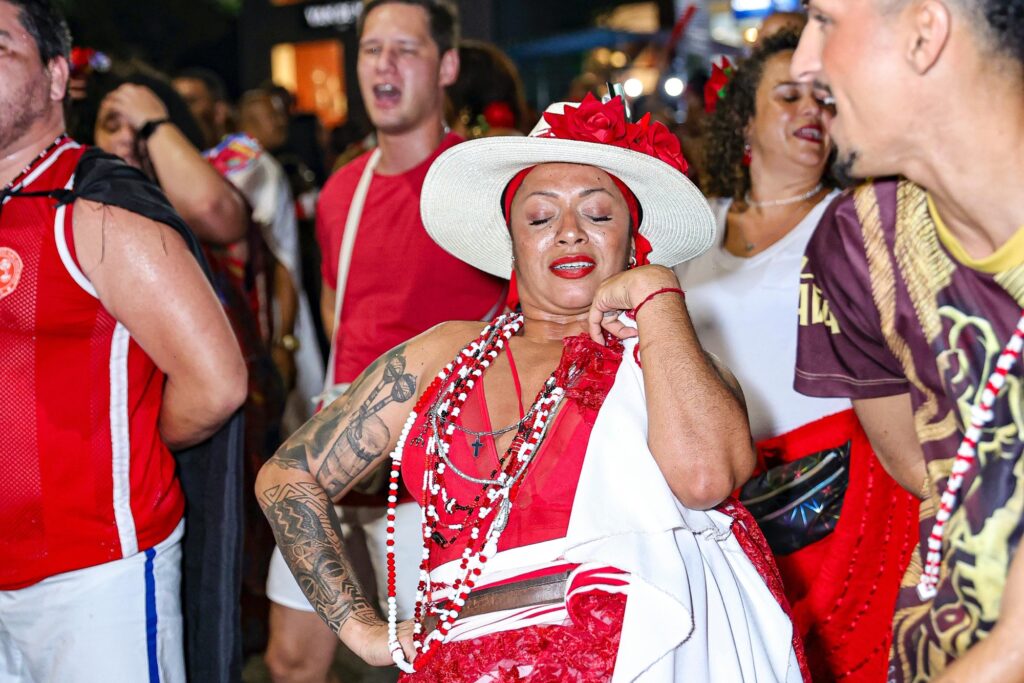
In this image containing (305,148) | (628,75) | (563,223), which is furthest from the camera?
(628,75)

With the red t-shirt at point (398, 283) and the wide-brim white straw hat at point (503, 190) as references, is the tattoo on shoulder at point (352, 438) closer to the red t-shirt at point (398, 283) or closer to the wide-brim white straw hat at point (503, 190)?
the wide-brim white straw hat at point (503, 190)

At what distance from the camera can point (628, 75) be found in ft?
33.8

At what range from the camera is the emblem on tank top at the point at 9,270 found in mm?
2438

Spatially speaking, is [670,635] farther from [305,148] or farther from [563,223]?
[305,148]

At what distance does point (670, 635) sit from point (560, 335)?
791 millimetres

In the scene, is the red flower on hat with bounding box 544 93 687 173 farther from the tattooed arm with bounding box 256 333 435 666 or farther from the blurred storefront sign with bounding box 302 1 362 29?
the blurred storefront sign with bounding box 302 1 362 29

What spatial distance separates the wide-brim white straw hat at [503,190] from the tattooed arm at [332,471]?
1.31 ft

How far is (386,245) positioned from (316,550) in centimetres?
137

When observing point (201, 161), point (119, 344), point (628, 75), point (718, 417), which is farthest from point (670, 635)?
point (628, 75)

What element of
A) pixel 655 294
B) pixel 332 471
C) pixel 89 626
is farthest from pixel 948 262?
pixel 89 626

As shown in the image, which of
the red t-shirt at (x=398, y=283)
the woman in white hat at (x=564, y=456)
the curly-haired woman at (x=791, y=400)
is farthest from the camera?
the red t-shirt at (x=398, y=283)

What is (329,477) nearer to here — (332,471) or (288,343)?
(332,471)

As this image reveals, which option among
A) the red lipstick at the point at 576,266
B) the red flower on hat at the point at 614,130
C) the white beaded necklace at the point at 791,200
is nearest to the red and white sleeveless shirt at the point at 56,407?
the red lipstick at the point at 576,266

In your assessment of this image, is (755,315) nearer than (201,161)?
Yes
